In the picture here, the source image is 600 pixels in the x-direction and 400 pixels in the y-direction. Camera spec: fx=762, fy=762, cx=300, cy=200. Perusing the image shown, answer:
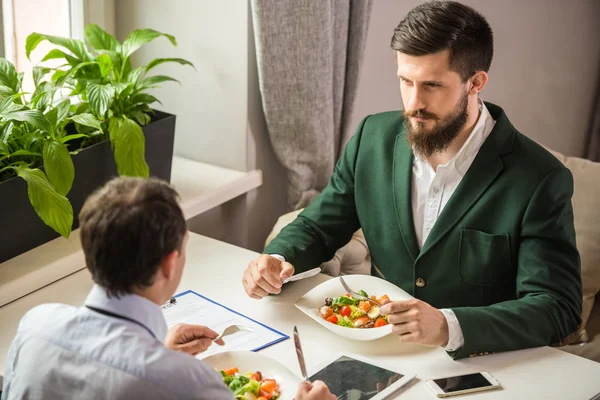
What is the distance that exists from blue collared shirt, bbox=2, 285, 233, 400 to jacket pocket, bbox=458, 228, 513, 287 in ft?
2.86

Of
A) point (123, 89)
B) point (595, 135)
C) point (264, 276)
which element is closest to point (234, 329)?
point (264, 276)

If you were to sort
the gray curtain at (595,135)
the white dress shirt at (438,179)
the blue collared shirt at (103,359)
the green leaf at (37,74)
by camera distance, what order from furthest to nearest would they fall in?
the gray curtain at (595,135) → the green leaf at (37,74) → the white dress shirt at (438,179) → the blue collared shirt at (103,359)

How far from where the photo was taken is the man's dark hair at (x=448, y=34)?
65.7 inches

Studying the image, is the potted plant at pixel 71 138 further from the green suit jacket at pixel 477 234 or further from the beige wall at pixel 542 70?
the beige wall at pixel 542 70

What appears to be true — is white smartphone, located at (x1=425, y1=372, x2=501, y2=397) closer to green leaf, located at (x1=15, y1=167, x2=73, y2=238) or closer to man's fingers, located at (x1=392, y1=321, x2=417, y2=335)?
man's fingers, located at (x1=392, y1=321, x2=417, y2=335)

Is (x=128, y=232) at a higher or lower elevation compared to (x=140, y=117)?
higher

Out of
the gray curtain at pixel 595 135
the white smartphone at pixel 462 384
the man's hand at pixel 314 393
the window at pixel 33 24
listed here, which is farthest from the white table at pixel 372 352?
the gray curtain at pixel 595 135

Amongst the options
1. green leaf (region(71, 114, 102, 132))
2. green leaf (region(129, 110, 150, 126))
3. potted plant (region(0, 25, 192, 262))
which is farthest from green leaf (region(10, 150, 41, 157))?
green leaf (region(129, 110, 150, 126))

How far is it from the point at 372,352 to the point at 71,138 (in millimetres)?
920

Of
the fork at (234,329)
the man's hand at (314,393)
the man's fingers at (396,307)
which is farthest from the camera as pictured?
the fork at (234,329)

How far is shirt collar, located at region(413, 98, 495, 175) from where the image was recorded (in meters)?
1.79

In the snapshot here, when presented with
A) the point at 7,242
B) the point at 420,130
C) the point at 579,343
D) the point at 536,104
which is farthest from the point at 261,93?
the point at 536,104

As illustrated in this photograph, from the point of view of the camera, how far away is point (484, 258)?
1.75m

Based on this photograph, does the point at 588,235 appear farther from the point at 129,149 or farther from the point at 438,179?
the point at 129,149
